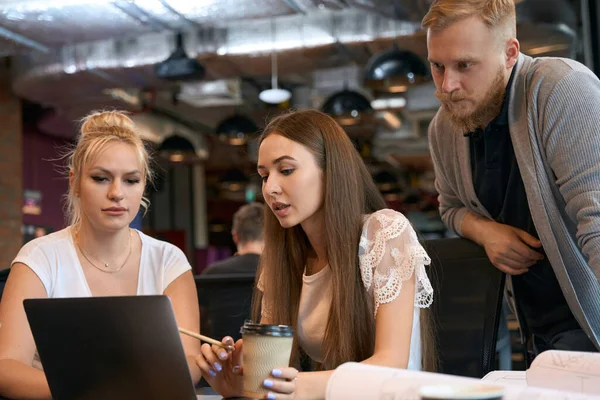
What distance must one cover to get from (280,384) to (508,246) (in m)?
0.97

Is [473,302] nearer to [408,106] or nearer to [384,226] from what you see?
[384,226]

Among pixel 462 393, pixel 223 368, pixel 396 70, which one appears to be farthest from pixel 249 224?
pixel 462 393

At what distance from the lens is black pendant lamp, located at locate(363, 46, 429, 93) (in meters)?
6.30

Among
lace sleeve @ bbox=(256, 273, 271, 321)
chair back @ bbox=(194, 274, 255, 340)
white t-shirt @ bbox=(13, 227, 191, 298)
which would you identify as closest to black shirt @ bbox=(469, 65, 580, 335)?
lace sleeve @ bbox=(256, 273, 271, 321)

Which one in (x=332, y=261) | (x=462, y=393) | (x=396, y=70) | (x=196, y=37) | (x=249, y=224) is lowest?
(x=462, y=393)

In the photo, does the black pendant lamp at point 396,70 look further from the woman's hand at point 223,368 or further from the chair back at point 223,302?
the woman's hand at point 223,368

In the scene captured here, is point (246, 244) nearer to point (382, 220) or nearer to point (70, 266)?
point (70, 266)

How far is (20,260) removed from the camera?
227cm

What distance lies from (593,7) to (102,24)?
13.0ft

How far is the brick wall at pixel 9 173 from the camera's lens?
30.8 ft

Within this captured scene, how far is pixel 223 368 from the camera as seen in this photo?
1.65 meters

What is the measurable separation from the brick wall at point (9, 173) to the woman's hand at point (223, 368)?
8.27 metres

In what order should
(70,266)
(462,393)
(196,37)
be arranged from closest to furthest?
(462,393) → (70,266) → (196,37)

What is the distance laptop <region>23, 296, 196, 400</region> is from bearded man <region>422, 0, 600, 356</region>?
39.9 inches
